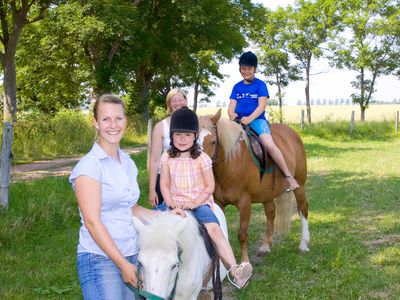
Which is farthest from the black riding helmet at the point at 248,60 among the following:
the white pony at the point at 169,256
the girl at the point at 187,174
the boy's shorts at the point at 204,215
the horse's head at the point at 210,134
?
the white pony at the point at 169,256

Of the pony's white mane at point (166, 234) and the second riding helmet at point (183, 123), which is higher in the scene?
the second riding helmet at point (183, 123)

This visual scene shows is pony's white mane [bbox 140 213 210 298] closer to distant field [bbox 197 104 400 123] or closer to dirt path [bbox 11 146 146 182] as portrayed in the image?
dirt path [bbox 11 146 146 182]

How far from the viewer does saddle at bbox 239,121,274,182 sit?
18.8ft

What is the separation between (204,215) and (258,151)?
2.59 metres

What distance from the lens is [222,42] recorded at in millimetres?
26172

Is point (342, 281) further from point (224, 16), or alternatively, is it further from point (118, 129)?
point (224, 16)

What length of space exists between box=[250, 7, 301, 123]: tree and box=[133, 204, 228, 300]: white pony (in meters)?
36.0

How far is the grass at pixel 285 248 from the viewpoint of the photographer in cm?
→ 470

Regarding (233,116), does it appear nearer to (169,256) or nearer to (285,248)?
(285,248)

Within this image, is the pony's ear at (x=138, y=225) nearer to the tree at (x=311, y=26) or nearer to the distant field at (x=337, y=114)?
the distant field at (x=337, y=114)

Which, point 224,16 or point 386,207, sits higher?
point 224,16

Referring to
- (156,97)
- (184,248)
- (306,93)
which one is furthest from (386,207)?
(306,93)

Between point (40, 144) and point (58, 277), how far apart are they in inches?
410

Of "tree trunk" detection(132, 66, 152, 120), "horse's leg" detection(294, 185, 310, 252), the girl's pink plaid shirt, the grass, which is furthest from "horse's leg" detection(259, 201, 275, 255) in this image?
"tree trunk" detection(132, 66, 152, 120)
